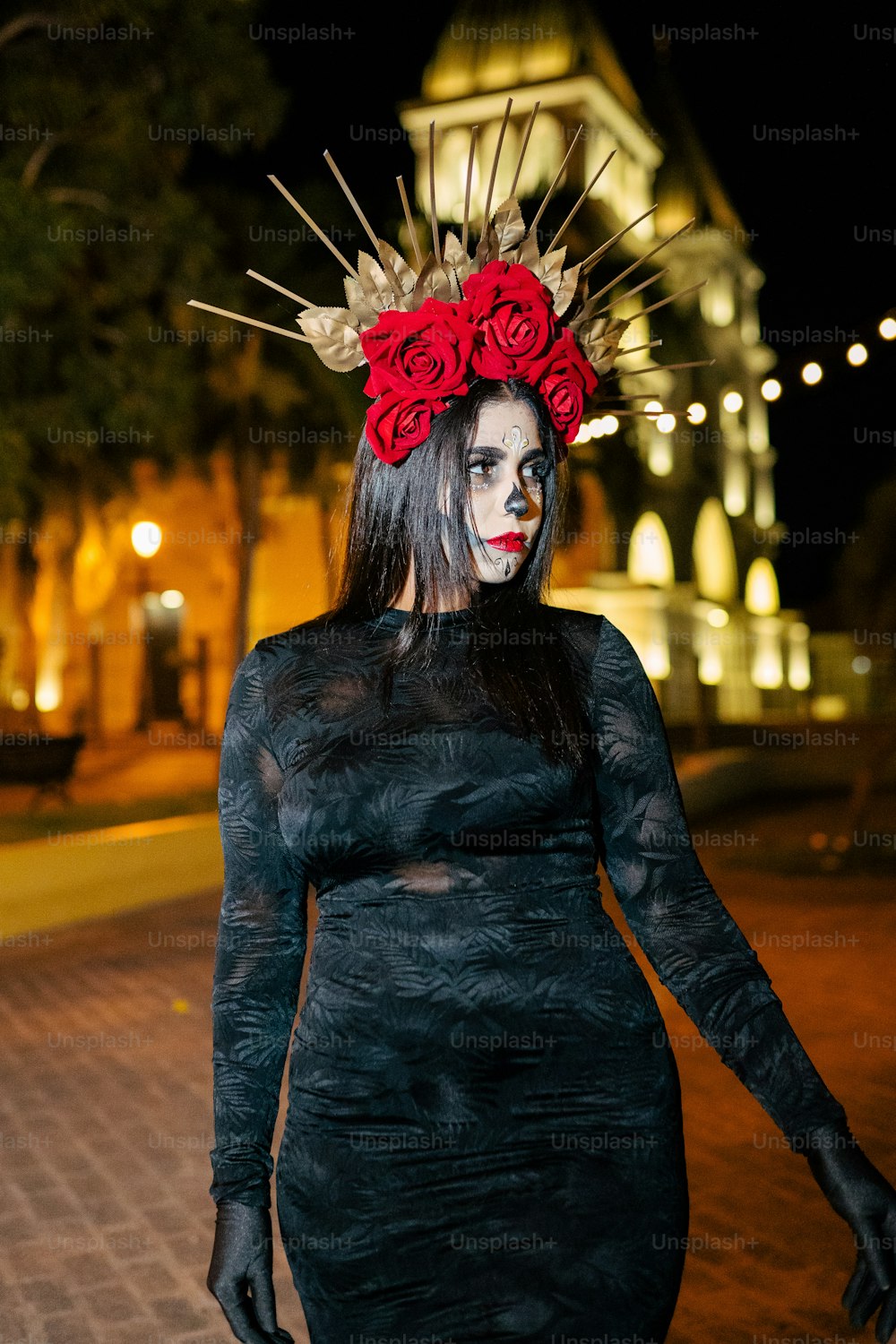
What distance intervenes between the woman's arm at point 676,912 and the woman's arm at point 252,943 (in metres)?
0.50

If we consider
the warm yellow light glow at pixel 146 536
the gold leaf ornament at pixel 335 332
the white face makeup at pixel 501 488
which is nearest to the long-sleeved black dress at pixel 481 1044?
the white face makeup at pixel 501 488

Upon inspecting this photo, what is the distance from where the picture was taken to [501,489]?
1868 mm

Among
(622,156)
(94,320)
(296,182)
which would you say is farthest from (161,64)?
(622,156)

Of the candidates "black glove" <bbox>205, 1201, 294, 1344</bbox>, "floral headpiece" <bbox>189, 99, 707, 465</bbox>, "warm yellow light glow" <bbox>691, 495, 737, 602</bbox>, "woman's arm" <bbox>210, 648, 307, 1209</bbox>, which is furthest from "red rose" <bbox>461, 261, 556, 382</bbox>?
"warm yellow light glow" <bbox>691, 495, 737, 602</bbox>

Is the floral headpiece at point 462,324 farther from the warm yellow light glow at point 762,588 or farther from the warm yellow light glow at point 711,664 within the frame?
the warm yellow light glow at point 762,588

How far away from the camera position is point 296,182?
18.6m

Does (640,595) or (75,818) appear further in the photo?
(640,595)

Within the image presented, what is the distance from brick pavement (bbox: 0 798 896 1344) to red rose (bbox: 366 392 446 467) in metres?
2.89

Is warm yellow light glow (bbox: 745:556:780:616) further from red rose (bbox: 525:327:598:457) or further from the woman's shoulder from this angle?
the woman's shoulder

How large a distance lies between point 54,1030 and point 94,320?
909 cm

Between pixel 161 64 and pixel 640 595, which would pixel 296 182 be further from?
pixel 640 595

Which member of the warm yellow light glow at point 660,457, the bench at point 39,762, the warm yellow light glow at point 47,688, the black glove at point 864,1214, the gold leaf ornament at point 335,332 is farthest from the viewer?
the warm yellow light glow at point 660,457

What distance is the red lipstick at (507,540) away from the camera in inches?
73.8

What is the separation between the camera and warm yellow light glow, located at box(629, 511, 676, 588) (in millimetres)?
38219
